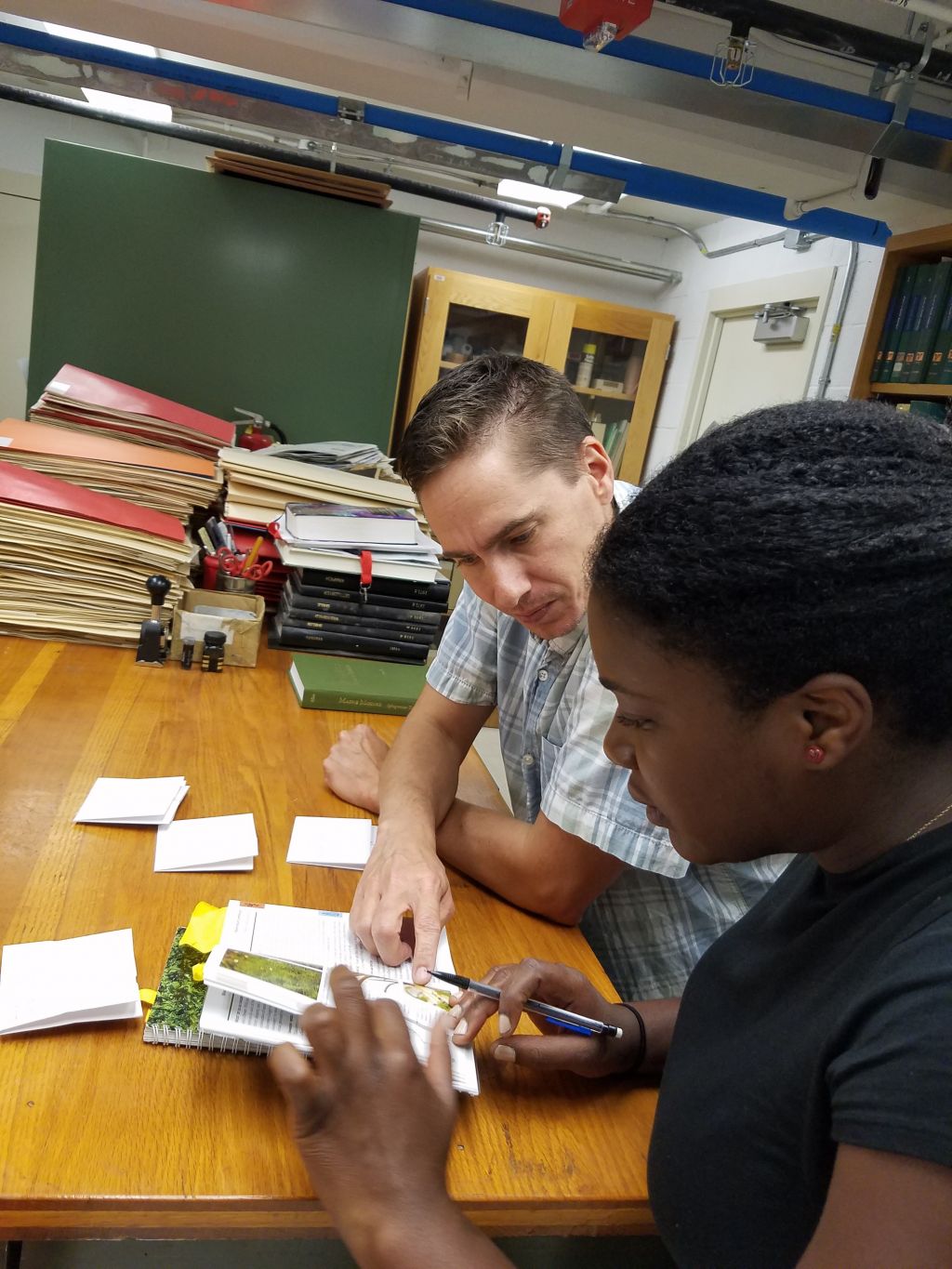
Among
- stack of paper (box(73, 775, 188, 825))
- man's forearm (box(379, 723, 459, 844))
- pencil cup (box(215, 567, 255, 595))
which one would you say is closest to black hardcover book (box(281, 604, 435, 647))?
pencil cup (box(215, 567, 255, 595))

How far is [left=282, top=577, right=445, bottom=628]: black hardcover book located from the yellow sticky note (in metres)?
1.12

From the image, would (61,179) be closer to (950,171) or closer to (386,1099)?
(950,171)

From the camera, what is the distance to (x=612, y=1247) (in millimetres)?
910

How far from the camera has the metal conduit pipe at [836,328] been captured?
11.2 ft

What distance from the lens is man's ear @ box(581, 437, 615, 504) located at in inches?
48.7

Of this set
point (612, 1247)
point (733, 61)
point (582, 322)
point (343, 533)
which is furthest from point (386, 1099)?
point (582, 322)

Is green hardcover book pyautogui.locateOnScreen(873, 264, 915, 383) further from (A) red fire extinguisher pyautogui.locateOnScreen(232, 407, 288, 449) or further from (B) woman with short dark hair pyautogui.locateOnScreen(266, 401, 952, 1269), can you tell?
(B) woman with short dark hair pyautogui.locateOnScreen(266, 401, 952, 1269)

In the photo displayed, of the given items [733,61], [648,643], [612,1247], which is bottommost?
[612,1247]


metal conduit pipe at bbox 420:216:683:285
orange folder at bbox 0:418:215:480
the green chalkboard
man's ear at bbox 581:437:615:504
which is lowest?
orange folder at bbox 0:418:215:480

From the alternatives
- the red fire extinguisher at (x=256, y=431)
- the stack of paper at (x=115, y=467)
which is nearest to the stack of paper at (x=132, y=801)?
the stack of paper at (x=115, y=467)

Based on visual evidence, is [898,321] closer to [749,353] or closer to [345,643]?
[749,353]

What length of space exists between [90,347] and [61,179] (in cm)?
44

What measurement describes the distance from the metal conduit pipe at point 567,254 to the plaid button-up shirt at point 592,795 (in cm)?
355

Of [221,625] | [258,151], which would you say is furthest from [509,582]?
[258,151]
